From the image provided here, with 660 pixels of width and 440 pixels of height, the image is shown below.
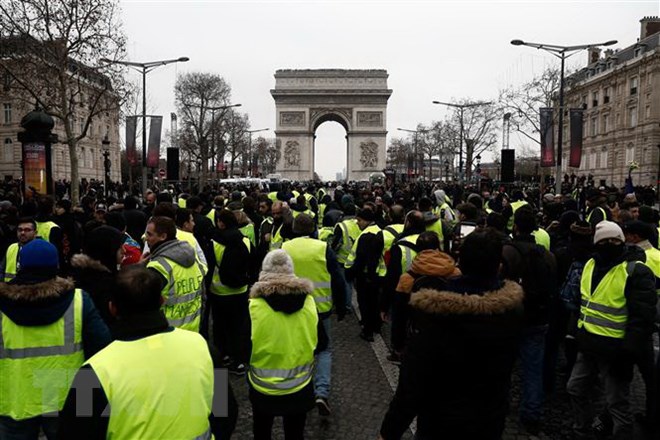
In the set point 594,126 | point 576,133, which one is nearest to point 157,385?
point 576,133

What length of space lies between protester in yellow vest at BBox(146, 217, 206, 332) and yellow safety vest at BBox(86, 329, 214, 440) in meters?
2.09

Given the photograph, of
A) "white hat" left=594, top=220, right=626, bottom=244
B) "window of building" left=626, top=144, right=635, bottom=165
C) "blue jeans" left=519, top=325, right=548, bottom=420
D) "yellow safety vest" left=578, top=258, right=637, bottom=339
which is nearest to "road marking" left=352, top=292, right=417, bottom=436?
"blue jeans" left=519, top=325, right=548, bottom=420

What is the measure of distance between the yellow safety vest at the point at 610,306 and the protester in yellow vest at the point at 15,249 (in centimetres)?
548

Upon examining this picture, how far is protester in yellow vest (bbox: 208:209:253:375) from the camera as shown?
604 centimetres

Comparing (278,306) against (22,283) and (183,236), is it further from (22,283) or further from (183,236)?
(183,236)

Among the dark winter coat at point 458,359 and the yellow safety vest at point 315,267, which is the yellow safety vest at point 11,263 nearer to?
the yellow safety vest at point 315,267

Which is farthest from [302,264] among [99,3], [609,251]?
[99,3]

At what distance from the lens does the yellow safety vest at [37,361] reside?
3090 millimetres

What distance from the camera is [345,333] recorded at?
780 centimetres

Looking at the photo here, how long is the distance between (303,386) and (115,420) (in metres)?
1.69

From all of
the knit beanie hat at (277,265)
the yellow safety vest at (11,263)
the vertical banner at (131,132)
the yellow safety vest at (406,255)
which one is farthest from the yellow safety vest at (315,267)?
the vertical banner at (131,132)

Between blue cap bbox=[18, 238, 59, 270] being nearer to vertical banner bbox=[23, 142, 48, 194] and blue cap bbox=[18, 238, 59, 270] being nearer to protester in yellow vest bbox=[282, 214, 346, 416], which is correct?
protester in yellow vest bbox=[282, 214, 346, 416]

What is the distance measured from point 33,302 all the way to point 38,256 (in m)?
0.27

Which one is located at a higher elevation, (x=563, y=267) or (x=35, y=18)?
(x=35, y=18)
